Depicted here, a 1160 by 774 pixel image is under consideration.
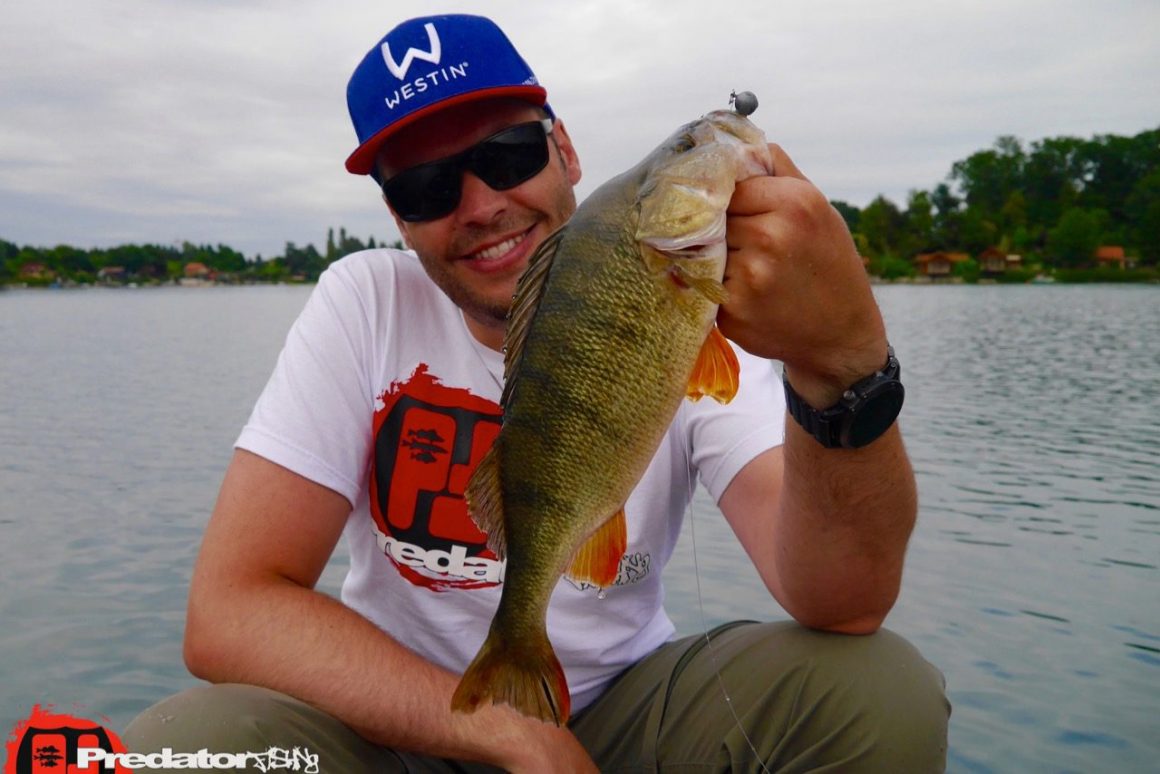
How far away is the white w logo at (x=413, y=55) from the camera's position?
2.89 m

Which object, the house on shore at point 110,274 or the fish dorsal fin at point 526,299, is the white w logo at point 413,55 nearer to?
Answer: the fish dorsal fin at point 526,299

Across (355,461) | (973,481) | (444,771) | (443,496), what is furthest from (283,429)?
(973,481)

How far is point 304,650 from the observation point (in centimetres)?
245

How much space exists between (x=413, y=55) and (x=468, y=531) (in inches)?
60.9

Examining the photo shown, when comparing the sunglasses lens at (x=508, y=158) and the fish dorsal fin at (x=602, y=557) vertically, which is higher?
the sunglasses lens at (x=508, y=158)

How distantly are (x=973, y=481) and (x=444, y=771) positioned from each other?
8.92 meters

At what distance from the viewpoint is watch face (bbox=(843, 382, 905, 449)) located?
1.90m

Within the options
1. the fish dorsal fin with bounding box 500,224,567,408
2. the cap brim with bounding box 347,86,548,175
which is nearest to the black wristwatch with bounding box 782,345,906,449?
the fish dorsal fin with bounding box 500,224,567,408

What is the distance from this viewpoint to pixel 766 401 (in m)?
2.78

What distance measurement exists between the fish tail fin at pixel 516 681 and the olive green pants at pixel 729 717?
62cm

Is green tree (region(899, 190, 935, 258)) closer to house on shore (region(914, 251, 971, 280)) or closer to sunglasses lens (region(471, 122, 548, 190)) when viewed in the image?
house on shore (region(914, 251, 971, 280))

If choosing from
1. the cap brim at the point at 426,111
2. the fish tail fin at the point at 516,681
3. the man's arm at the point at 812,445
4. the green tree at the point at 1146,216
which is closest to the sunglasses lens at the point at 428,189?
the cap brim at the point at 426,111

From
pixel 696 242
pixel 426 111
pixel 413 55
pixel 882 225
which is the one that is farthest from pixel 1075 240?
pixel 696 242

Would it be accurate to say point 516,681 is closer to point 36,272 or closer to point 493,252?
point 493,252
